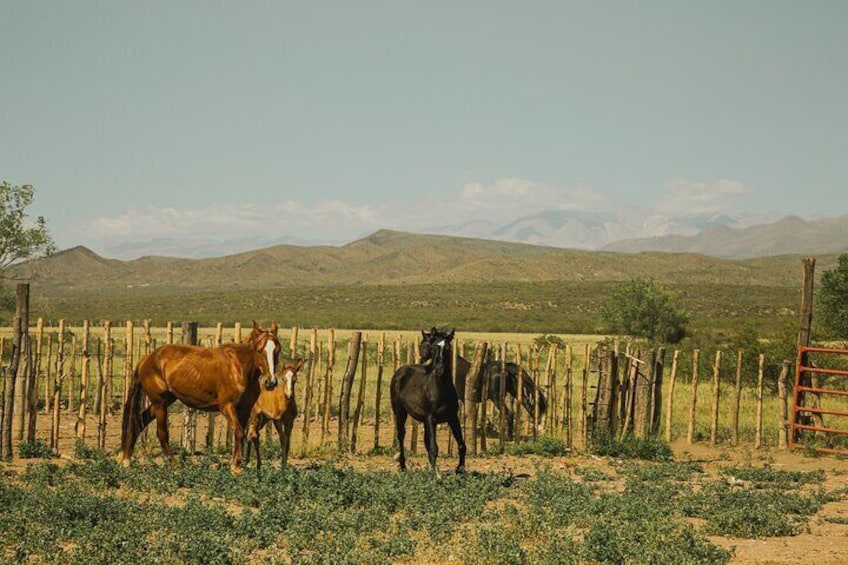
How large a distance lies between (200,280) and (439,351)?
595 feet

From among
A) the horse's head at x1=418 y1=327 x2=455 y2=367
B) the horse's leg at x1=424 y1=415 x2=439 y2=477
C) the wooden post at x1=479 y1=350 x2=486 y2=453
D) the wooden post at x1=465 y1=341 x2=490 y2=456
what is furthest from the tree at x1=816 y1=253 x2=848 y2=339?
the horse's leg at x1=424 y1=415 x2=439 y2=477

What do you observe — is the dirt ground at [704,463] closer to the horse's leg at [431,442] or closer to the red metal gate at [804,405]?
the red metal gate at [804,405]

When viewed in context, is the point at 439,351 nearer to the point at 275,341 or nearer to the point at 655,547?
the point at 275,341

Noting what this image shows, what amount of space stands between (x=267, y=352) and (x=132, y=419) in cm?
258

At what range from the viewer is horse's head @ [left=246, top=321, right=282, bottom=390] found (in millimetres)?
10984

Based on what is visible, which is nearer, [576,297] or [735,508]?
[735,508]

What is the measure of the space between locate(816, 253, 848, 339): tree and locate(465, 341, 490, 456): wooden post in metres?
20.6

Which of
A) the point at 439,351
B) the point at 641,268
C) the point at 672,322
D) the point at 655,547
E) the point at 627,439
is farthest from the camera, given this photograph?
A: the point at 641,268

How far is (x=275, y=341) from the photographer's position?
1123 cm

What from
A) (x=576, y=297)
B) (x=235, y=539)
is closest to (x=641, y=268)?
(x=576, y=297)

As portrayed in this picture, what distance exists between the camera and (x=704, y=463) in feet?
47.1

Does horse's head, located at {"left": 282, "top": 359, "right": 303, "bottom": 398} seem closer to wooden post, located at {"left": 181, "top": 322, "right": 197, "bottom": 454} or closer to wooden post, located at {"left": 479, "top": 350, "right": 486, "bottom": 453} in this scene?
wooden post, located at {"left": 181, "top": 322, "right": 197, "bottom": 454}

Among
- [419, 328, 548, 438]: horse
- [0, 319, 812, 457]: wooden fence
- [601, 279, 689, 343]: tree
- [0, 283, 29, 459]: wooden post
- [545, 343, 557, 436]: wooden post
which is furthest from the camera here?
[601, 279, 689, 343]: tree

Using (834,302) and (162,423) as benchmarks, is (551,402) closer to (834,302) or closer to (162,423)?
(162,423)
